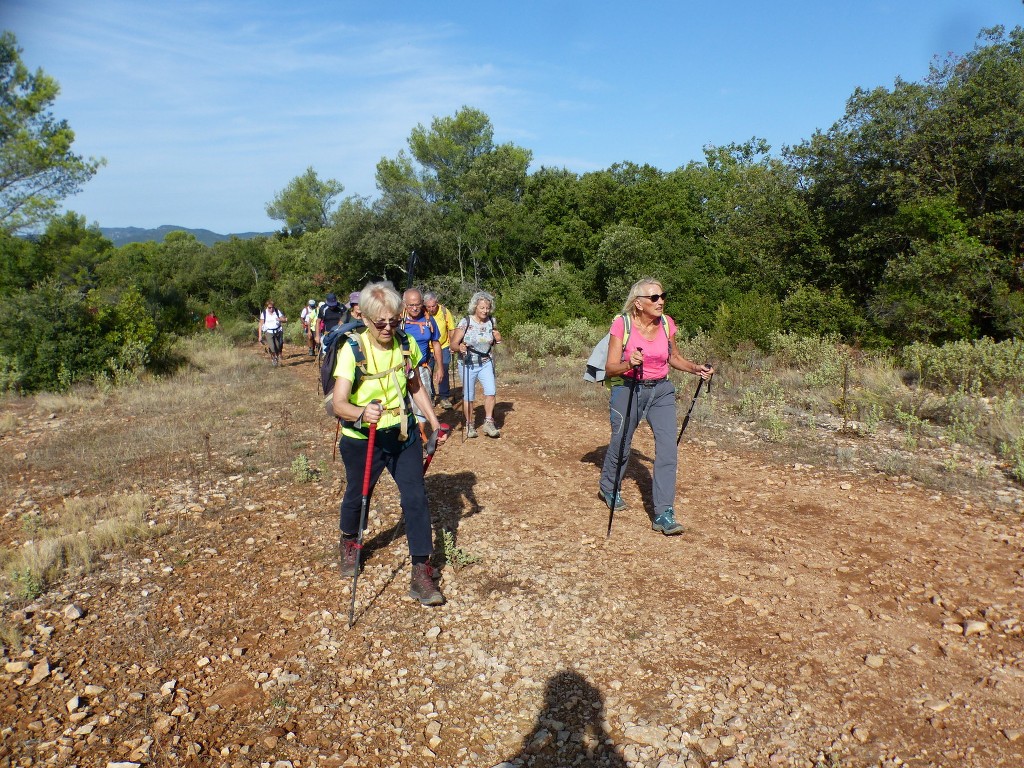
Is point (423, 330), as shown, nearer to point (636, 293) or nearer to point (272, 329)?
point (636, 293)

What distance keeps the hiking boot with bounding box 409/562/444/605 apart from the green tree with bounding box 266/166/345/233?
5293 cm

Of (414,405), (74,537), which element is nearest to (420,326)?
(414,405)

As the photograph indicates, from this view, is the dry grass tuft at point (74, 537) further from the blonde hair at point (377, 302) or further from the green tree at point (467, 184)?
the green tree at point (467, 184)

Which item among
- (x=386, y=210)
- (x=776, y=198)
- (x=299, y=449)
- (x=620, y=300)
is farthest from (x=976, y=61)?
(x=386, y=210)

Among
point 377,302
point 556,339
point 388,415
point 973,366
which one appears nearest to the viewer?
point 377,302

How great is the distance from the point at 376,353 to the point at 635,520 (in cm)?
294

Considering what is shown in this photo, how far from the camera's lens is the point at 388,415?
426cm

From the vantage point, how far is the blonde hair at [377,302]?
411cm

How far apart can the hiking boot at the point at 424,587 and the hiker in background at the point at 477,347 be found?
4.23 metres

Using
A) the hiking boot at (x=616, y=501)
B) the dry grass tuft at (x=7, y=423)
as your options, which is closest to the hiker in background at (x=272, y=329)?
the dry grass tuft at (x=7, y=423)

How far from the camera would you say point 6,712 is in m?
3.33

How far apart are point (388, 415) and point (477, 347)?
14.0 ft

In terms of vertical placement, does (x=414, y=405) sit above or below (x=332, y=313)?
below

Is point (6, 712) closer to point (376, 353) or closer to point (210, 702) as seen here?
point (210, 702)
